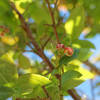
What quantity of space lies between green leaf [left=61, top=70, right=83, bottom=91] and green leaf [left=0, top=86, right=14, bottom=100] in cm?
16

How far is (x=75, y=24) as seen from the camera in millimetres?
904

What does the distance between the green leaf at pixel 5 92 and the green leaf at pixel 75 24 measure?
1.35 feet

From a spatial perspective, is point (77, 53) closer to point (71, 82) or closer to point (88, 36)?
point (71, 82)

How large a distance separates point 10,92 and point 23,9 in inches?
22.9

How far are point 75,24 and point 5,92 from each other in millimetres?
465

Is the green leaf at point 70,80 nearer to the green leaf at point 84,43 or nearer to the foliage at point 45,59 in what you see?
the foliage at point 45,59

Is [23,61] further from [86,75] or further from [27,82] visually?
[27,82]

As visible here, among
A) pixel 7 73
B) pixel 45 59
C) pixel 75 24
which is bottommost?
pixel 7 73

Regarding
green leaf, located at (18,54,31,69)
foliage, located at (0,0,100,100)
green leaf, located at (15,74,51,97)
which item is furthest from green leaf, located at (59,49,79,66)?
green leaf, located at (18,54,31,69)

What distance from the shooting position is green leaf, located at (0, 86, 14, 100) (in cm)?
58

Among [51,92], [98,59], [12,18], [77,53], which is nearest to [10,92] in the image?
[51,92]

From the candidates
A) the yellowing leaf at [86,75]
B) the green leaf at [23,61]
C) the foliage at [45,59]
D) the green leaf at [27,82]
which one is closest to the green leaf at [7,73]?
the foliage at [45,59]

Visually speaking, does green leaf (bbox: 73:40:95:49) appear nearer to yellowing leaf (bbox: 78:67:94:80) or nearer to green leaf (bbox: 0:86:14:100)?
yellowing leaf (bbox: 78:67:94:80)

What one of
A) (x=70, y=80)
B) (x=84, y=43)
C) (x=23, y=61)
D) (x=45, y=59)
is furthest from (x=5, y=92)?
(x=23, y=61)
